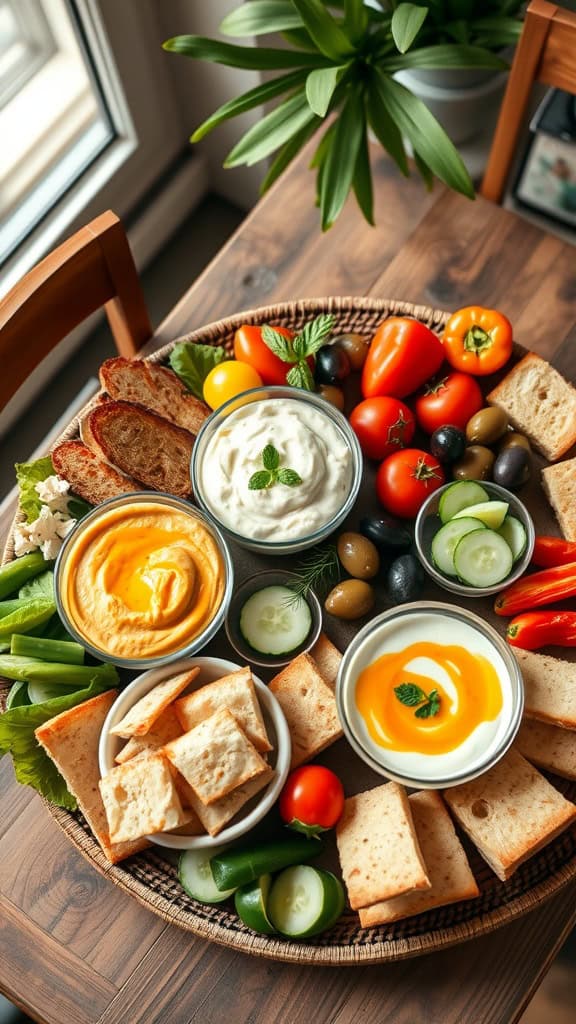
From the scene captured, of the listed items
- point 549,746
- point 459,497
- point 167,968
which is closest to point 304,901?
point 167,968

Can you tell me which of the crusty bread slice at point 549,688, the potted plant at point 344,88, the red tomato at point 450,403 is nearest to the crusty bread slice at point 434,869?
the crusty bread slice at point 549,688

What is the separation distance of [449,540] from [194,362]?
0.79 meters

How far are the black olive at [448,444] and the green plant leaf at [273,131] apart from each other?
91 cm

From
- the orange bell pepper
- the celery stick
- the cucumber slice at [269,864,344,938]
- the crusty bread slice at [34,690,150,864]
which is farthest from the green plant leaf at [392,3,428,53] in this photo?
the cucumber slice at [269,864,344,938]

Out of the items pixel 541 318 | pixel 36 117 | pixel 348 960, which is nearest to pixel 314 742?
pixel 348 960

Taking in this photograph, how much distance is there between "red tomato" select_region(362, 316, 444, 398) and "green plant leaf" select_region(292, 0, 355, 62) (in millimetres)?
741

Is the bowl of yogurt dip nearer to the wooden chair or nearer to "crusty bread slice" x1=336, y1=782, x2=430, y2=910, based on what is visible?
"crusty bread slice" x1=336, y1=782, x2=430, y2=910

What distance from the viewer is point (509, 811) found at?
1.94 m

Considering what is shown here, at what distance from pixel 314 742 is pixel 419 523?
53cm

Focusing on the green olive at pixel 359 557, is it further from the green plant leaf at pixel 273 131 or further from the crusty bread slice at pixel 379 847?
the green plant leaf at pixel 273 131

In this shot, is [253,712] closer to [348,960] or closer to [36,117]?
[348,960]

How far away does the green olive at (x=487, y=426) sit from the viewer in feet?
7.30

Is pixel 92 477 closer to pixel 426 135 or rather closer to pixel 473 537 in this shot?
pixel 473 537

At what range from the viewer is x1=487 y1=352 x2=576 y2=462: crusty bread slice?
2.24m
